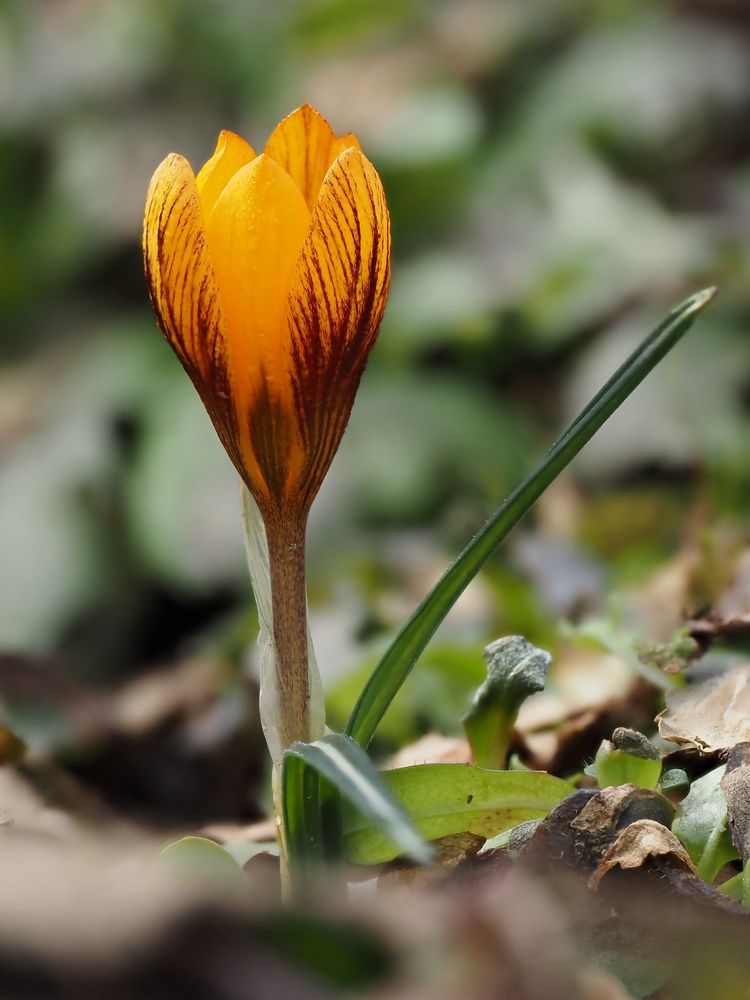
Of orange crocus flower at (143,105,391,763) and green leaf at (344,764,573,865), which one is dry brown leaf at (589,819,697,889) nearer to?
green leaf at (344,764,573,865)

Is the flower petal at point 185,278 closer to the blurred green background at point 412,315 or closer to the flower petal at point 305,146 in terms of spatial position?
the flower petal at point 305,146

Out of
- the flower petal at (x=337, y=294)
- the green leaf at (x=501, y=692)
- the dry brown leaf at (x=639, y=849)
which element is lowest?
the dry brown leaf at (x=639, y=849)

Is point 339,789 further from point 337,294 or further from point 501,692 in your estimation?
point 337,294

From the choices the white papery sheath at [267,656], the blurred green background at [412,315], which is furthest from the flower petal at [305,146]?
the blurred green background at [412,315]

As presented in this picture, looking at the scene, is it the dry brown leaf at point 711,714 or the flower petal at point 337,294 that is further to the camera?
the dry brown leaf at point 711,714

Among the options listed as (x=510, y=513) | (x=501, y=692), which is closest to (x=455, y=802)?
(x=501, y=692)

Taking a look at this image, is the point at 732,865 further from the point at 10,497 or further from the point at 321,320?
the point at 10,497
